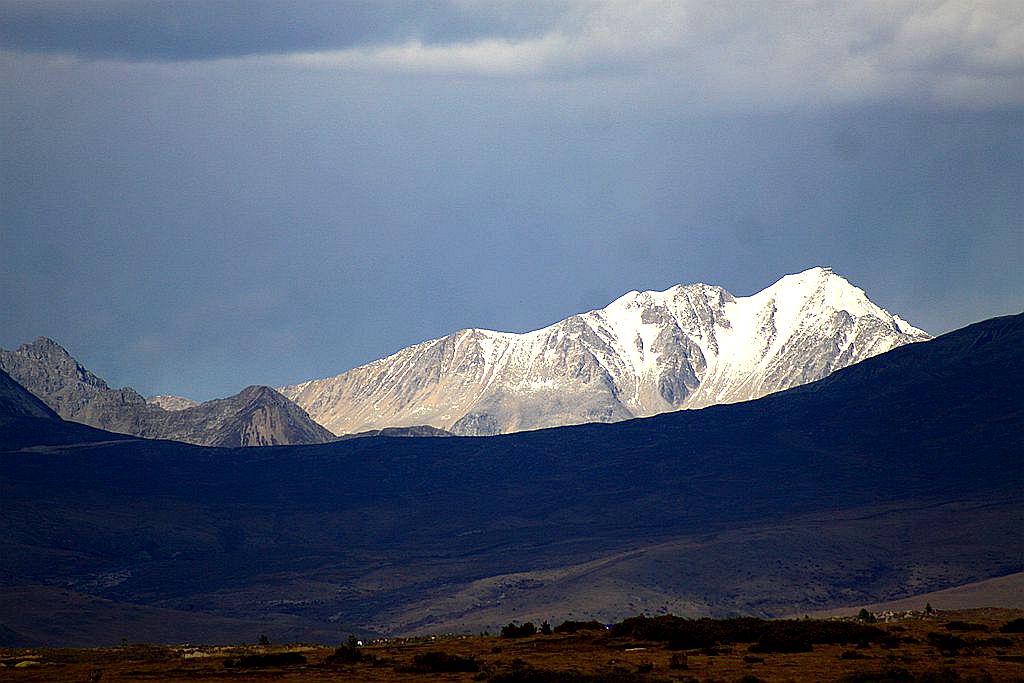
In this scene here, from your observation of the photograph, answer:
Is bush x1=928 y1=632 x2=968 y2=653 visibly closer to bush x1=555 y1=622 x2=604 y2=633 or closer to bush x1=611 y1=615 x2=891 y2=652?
bush x1=611 y1=615 x2=891 y2=652

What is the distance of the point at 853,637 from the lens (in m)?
59.2

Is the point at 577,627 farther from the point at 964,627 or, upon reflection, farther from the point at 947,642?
the point at 964,627

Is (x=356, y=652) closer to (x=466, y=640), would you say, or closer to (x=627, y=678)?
(x=466, y=640)

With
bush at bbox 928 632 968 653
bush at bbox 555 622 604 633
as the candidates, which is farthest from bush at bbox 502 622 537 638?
bush at bbox 928 632 968 653

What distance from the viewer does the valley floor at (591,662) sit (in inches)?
1880

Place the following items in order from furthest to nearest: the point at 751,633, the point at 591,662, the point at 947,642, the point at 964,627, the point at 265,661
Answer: the point at 964,627, the point at 751,633, the point at 947,642, the point at 265,661, the point at 591,662

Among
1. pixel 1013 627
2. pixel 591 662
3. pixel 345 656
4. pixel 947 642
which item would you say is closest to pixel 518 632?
pixel 345 656

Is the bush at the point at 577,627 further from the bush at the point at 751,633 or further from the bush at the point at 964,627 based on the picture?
the bush at the point at 964,627

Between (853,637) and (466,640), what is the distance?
59.6ft

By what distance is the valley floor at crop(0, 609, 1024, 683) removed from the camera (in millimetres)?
47750

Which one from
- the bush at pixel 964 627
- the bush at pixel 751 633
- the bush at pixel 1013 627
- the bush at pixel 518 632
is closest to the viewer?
the bush at pixel 751 633

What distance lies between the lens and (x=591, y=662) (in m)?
52.3

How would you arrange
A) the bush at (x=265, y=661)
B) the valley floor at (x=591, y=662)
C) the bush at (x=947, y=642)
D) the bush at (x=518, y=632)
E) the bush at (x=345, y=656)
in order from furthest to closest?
the bush at (x=518, y=632), the bush at (x=345, y=656), the bush at (x=947, y=642), the bush at (x=265, y=661), the valley floor at (x=591, y=662)

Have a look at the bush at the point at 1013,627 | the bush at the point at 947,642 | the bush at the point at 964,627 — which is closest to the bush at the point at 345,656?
the bush at the point at 947,642
